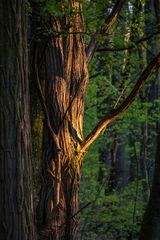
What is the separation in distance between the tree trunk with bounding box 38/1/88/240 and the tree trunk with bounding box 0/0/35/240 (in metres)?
1.15

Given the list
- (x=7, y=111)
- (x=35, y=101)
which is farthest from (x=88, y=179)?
(x=7, y=111)

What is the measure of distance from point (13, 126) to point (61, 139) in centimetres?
142

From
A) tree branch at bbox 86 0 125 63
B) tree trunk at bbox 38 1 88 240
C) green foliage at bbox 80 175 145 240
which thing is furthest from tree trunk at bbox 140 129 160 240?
green foliage at bbox 80 175 145 240

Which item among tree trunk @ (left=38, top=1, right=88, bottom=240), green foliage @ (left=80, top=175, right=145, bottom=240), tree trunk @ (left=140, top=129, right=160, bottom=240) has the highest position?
tree trunk @ (left=38, top=1, right=88, bottom=240)

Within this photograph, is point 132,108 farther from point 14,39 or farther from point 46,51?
point 14,39

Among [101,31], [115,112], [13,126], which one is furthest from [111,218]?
[13,126]

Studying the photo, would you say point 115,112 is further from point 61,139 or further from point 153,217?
point 153,217

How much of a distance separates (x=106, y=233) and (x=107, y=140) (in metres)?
4.93

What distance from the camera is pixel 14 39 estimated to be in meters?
4.00

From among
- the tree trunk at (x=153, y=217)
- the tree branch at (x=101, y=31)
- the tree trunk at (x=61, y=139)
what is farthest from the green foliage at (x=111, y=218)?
the tree branch at (x=101, y=31)

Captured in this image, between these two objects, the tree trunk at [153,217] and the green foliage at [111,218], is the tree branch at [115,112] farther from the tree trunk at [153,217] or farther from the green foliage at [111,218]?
the green foliage at [111,218]

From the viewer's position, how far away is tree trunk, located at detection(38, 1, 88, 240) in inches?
208

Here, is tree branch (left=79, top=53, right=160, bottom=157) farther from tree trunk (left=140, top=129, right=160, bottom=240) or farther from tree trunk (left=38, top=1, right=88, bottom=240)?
tree trunk (left=140, top=129, right=160, bottom=240)

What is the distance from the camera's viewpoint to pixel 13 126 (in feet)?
13.1
